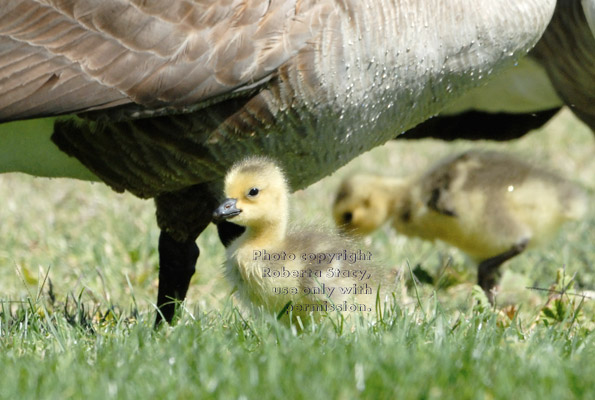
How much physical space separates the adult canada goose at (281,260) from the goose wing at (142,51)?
36 centimetres

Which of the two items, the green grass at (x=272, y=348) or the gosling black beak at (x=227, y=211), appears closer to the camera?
the green grass at (x=272, y=348)

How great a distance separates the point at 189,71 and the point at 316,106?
49cm

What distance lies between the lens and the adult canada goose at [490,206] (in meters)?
4.68

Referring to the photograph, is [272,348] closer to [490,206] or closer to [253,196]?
[253,196]

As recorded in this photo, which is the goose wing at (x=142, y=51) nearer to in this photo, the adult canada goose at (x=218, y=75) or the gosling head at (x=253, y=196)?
the adult canada goose at (x=218, y=75)

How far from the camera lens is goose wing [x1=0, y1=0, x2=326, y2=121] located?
3.25 meters

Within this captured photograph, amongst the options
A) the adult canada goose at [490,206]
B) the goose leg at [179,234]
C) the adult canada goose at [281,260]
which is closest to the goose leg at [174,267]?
the goose leg at [179,234]

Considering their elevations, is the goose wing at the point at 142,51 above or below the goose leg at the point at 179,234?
above

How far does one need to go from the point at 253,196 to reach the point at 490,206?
5.69 ft

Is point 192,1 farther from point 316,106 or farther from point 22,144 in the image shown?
point 22,144

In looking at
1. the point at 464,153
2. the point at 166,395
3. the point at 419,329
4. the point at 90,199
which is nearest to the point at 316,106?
the point at 419,329

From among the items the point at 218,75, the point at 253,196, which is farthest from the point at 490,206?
the point at 218,75

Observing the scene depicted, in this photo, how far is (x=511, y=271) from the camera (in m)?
5.00

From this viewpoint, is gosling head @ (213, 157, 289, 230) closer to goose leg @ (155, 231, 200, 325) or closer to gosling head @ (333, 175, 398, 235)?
goose leg @ (155, 231, 200, 325)
